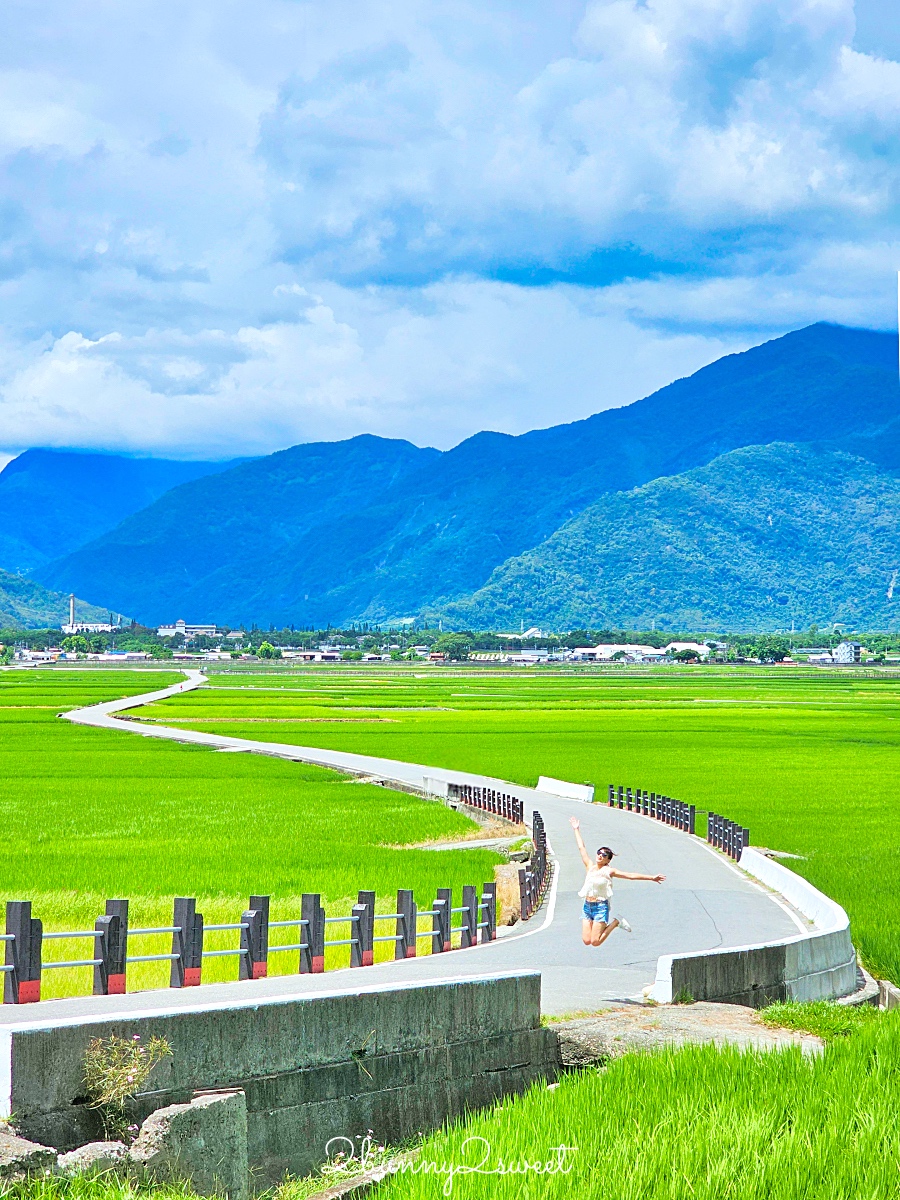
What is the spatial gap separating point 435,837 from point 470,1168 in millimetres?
25637

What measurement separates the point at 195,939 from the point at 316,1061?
12.9 feet

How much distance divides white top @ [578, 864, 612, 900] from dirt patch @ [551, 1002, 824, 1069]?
2509 mm

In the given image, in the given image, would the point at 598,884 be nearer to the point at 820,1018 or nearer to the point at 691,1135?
the point at 820,1018

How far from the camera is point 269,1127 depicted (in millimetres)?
10672

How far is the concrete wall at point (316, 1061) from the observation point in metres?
A: 9.36

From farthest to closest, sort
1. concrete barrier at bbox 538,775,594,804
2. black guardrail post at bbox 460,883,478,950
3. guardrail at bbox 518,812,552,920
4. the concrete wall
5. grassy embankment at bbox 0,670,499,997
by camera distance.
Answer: concrete barrier at bbox 538,775,594,804
guardrail at bbox 518,812,552,920
grassy embankment at bbox 0,670,499,997
black guardrail post at bbox 460,883,478,950
the concrete wall

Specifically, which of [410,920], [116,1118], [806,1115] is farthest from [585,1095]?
[410,920]

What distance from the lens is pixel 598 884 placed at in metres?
16.9

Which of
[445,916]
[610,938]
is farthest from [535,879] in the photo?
[445,916]

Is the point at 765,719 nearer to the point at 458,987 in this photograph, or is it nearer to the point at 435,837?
the point at 435,837

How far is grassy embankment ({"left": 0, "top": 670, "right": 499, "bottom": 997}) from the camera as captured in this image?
858 inches

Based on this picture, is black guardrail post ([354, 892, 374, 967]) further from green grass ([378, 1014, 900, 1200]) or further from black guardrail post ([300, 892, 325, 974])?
green grass ([378, 1014, 900, 1200])

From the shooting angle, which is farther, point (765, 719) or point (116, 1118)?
point (765, 719)

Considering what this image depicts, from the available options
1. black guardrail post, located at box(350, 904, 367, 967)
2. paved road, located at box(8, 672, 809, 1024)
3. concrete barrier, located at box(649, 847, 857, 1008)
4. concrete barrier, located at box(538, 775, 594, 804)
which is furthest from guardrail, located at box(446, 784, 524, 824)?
black guardrail post, located at box(350, 904, 367, 967)
